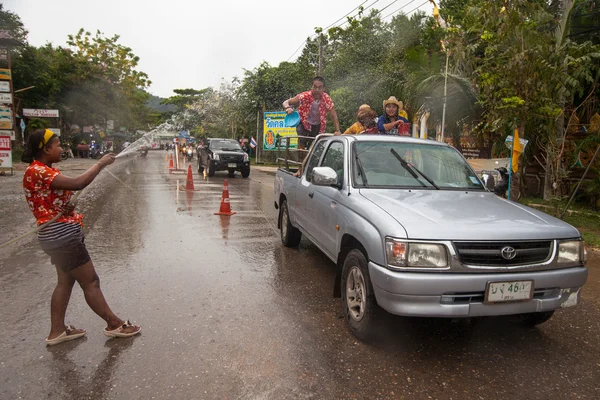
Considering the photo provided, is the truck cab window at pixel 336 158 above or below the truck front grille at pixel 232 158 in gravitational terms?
above

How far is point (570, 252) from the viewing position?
3408 millimetres

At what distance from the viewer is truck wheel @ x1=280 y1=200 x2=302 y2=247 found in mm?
6590

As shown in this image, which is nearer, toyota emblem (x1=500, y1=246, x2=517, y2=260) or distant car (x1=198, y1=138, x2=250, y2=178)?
toyota emblem (x1=500, y1=246, x2=517, y2=260)

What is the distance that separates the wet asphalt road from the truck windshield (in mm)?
1298

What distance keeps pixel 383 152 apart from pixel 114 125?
49.1 meters

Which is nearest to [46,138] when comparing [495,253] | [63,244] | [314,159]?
[63,244]

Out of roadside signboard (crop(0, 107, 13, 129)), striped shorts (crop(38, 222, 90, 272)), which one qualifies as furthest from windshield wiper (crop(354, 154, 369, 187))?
roadside signboard (crop(0, 107, 13, 129))

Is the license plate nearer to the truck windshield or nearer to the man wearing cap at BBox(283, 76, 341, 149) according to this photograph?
the truck windshield

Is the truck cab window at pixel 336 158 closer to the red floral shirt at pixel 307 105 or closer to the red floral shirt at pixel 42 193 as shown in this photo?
the red floral shirt at pixel 42 193

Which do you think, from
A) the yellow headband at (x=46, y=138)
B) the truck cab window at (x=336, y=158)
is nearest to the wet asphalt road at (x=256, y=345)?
the truck cab window at (x=336, y=158)

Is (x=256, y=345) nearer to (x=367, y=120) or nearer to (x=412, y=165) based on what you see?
(x=412, y=165)

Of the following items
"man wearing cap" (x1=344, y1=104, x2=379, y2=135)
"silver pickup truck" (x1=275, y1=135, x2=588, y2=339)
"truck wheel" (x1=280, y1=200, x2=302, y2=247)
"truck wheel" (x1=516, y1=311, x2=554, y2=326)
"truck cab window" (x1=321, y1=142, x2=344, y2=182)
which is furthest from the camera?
"man wearing cap" (x1=344, y1=104, x2=379, y2=135)

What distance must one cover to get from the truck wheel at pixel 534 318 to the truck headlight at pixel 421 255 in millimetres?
1358

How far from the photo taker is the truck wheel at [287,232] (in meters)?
6.59
